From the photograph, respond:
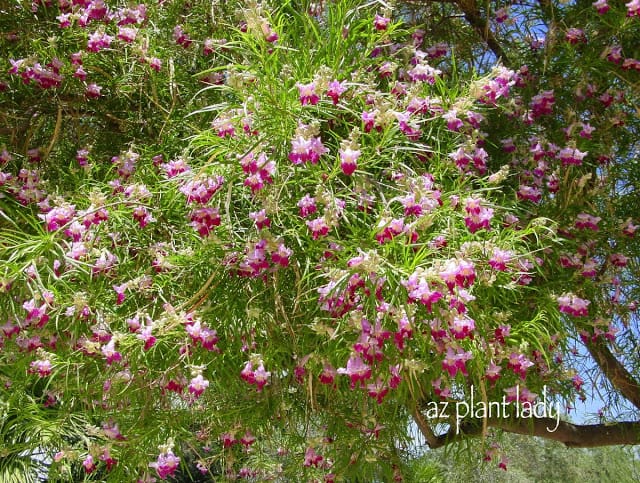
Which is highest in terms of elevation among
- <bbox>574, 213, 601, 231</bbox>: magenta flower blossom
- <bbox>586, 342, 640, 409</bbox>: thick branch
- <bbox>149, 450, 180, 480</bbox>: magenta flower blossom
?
<bbox>574, 213, 601, 231</bbox>: magenta flower blossom

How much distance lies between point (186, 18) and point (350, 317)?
4.80 ft

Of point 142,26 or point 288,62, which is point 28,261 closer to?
point 288,62

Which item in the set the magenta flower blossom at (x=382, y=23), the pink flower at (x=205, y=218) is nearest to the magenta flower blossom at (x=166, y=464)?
the pink flower at (x=205, y=218)

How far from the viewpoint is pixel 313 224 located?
1318mm

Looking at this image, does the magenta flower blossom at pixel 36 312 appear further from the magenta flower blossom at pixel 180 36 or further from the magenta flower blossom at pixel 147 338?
the magenta flower blossom at pixel 180 36

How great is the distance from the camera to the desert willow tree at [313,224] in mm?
1376

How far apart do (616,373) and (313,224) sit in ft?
5.69

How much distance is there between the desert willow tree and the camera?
54.2 inches

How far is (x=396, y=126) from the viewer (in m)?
1.49

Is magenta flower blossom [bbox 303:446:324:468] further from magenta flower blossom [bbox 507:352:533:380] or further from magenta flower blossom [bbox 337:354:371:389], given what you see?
magenta flower blossom [bbox 337:354:371:389]

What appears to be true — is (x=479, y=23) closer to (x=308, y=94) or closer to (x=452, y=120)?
(x=452, y=120)

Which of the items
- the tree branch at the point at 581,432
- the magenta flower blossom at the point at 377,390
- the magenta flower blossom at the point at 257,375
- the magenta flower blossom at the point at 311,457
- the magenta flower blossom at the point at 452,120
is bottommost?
the tree branch at the point at 581,432

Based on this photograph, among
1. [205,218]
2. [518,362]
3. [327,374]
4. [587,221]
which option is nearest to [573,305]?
[518,362]

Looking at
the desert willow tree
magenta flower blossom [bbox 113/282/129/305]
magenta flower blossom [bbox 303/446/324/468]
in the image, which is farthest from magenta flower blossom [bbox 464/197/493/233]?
magenta flower blossom [bbox 303/446/324/468]
